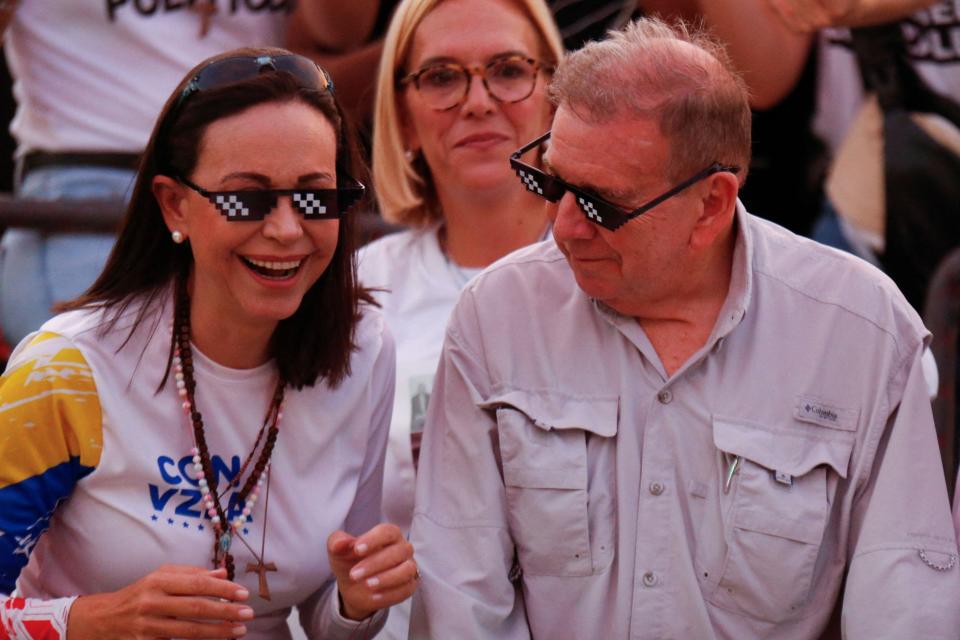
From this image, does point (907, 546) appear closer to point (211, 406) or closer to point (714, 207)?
point (714, 207)

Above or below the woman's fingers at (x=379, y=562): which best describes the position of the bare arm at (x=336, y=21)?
above

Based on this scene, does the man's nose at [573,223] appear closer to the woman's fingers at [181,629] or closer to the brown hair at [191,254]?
the brown hair at [191,254]

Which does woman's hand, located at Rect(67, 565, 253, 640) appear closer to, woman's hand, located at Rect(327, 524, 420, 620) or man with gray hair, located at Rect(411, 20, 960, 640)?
woman's hand, located at Rect(327, 524, 420, 620)

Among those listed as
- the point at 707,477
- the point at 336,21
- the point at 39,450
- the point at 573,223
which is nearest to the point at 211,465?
the point at 39,450

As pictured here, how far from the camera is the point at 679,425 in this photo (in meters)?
2.84

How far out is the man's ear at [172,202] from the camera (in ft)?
9.32

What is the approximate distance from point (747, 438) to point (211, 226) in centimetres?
109

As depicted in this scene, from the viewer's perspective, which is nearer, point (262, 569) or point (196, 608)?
point (196, 608)

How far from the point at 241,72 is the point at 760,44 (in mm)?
1828

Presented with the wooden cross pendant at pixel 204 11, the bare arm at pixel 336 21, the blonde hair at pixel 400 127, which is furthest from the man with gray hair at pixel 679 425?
the wooden cross pendant at pixel 204 11

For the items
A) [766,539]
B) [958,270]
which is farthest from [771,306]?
[958,270]

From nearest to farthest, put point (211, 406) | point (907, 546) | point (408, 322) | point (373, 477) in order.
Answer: point (907, 546) → point (211, 406) → point (373, 477) → point (408, 322)

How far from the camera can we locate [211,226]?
9.17 feet

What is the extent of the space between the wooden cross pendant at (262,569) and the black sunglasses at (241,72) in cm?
88
